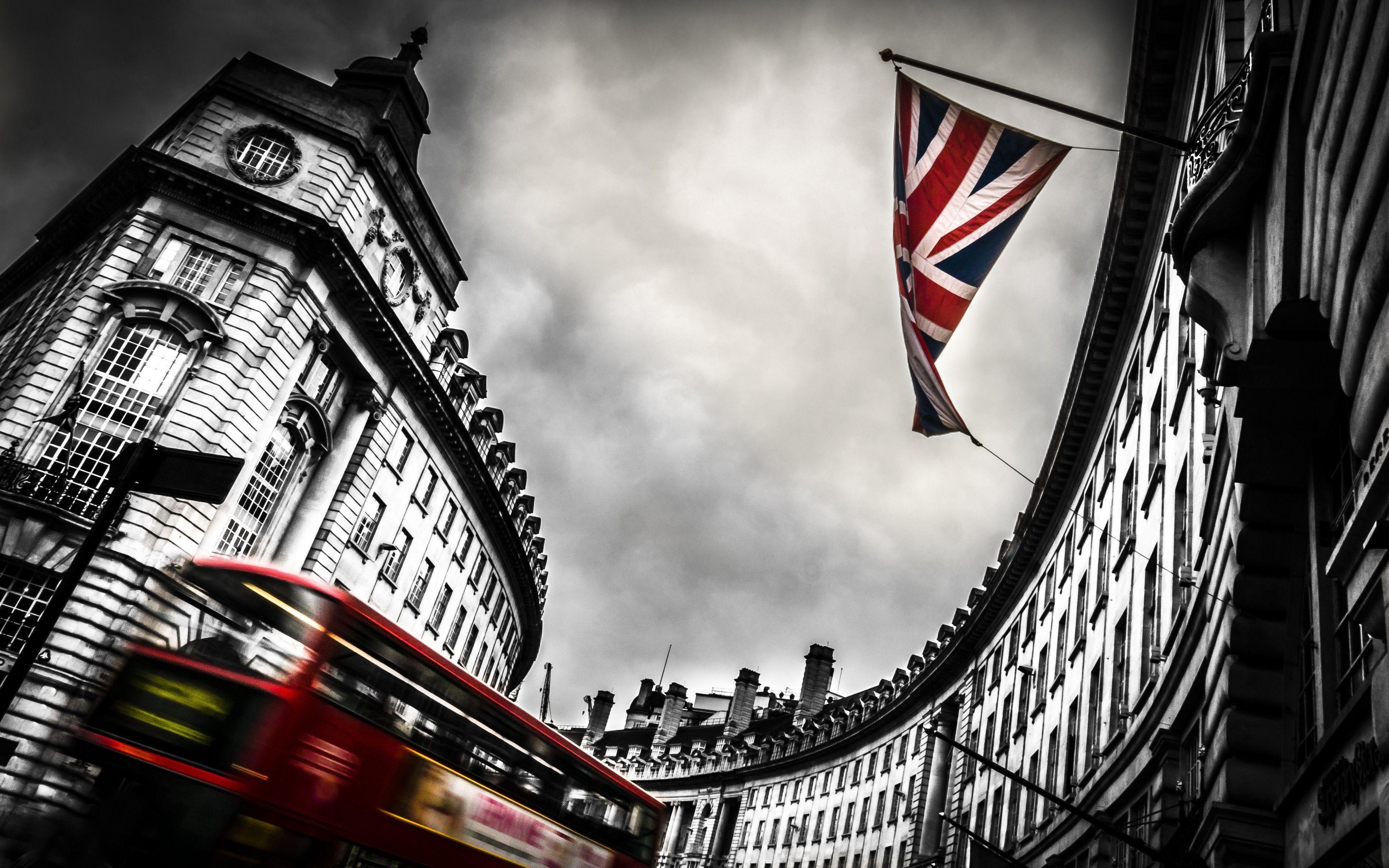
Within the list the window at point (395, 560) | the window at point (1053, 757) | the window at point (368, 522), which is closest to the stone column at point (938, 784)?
the window at point (1053, 757)

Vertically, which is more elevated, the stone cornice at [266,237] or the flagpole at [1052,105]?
the stone cornice at [266,237]

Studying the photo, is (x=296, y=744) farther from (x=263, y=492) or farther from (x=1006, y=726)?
(x=1006, y=726)

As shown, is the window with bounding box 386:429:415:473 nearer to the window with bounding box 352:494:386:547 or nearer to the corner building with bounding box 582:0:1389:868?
the window with bounding box 352:494:386:547

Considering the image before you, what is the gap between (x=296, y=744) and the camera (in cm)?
1145

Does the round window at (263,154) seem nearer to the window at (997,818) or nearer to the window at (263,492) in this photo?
the window at (263,492)

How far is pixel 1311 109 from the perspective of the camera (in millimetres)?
7785

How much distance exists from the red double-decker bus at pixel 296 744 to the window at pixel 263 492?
1853cm

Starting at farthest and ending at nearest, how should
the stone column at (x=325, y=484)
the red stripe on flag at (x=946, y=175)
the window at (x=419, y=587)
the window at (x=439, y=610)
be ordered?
the window at (x=439, y=610)
the window at (x=419, y=587)
the stone column at (x=325, y=484)
the red stripe on flag at (x=946, y=175)

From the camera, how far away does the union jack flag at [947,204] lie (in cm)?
1056

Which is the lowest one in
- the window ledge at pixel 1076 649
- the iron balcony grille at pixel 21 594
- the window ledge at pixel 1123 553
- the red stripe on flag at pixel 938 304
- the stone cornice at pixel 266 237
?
the iron balcony grille at pixel 21 594

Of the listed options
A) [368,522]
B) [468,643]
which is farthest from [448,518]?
[468,643]

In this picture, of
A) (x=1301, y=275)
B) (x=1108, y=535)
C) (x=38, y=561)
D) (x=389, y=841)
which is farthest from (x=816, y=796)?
(x=1301, y=275)

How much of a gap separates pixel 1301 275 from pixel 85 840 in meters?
12.8

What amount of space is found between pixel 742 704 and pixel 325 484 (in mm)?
53863
